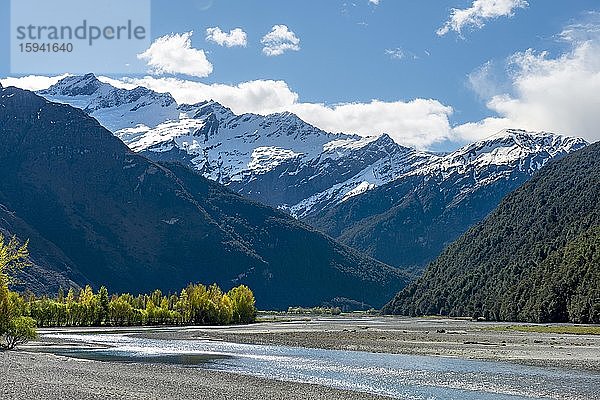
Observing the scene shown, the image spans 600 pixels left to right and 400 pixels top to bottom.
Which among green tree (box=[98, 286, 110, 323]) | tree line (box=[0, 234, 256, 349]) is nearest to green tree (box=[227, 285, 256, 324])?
tree line (box=[0, 234, 256, 349])

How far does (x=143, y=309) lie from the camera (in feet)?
623

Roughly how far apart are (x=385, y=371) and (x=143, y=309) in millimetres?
136544

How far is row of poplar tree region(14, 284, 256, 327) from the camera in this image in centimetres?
16800

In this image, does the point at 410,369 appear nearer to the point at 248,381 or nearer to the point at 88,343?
the point at 248,381

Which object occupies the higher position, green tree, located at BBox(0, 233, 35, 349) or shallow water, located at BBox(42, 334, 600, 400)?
green tree, located at BBox(0, 233, 35, 349)

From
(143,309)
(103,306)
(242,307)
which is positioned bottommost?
(242,307)

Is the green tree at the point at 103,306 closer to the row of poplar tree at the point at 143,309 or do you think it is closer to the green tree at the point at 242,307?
the row of poplar tree at the point at 143,309

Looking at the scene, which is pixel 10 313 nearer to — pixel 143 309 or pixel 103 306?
pixel 103 306

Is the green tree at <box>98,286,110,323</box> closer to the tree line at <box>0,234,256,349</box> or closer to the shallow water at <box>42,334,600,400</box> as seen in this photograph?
the tree line at <box>0,234,256,349</box>

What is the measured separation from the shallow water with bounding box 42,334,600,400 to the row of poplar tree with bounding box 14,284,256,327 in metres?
80.5

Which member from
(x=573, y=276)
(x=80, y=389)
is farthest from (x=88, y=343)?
(x=573, y=276)

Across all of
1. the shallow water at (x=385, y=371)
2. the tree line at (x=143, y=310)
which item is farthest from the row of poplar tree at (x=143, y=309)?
the shallow water at (x=385, y=371)

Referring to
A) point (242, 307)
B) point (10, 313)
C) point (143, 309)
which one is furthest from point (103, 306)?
point (10, 313)

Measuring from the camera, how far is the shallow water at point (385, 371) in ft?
162
